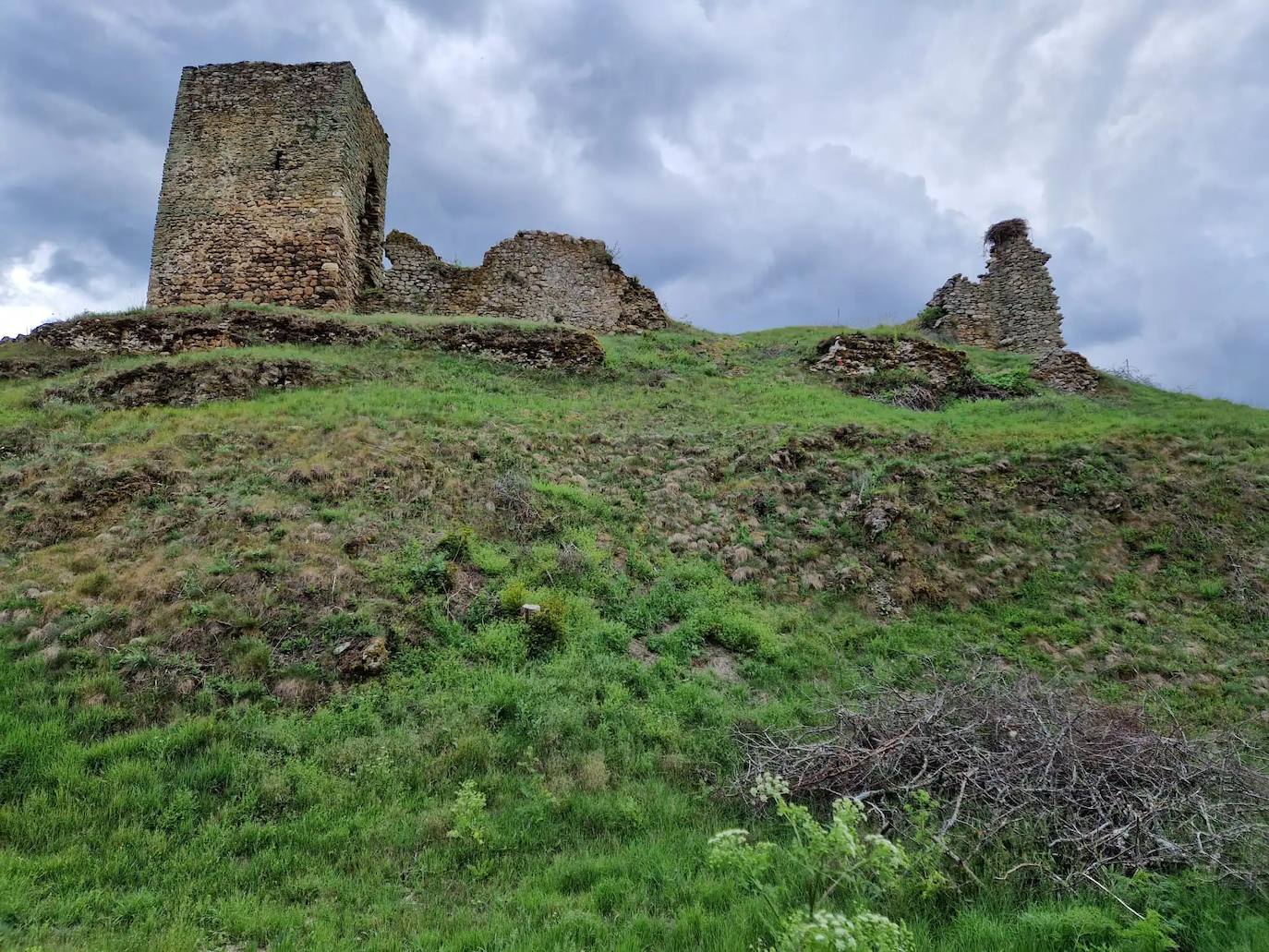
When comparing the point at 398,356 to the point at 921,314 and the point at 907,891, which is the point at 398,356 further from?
the point at 921,314

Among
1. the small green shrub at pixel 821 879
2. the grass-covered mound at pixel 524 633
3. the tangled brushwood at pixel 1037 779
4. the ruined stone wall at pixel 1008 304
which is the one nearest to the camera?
the small green shrub at pixel 821 879

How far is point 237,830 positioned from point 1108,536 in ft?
35.4

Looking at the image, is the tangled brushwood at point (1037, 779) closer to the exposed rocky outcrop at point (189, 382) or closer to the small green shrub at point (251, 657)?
the small green shrub at point (251, 657)

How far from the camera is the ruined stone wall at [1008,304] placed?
21.3m

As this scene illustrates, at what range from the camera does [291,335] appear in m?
15.0

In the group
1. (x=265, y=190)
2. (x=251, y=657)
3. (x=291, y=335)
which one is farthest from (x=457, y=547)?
(x=265, y=190)

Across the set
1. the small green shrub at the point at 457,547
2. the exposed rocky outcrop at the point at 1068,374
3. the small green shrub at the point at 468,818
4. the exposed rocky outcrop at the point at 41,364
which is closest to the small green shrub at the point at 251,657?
the small green shrub at the point at 457,547

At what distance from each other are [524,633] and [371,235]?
55.7 ft

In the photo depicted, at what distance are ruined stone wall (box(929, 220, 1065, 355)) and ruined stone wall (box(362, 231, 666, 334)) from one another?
35.1 feet

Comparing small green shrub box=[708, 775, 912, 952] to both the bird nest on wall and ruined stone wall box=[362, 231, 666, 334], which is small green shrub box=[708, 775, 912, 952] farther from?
the bird nest on wall

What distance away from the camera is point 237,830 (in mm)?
4223

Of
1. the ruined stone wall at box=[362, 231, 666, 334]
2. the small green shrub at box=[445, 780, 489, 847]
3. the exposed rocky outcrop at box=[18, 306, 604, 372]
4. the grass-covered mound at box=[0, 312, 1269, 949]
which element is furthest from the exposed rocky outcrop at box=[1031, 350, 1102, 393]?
the small green shrub at box=[445, 780, 489, 847]

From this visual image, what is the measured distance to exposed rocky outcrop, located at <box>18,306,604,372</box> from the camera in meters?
14.3

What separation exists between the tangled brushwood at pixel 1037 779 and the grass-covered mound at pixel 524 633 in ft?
0.75
